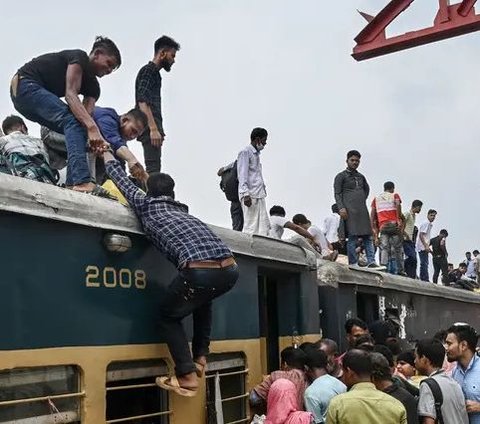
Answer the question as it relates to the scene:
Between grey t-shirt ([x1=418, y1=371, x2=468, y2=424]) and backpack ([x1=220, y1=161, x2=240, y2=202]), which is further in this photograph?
backpack ([x1=220, y1=161, x2=240, y2=202])

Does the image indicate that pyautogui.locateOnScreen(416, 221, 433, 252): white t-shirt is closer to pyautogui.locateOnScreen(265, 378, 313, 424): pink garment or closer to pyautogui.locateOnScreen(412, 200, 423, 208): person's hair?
pyautogui.locateOnScreen(412, 200, 423, 208): person's hair

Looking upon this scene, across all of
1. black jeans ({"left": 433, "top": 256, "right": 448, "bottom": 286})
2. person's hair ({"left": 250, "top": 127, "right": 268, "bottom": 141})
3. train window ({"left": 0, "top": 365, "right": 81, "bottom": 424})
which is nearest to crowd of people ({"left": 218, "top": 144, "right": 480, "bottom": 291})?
person's hair ({"left": 250, "top": 127, "right": 268, "bottom": 141})

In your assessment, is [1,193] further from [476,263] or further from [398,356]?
[476,263]

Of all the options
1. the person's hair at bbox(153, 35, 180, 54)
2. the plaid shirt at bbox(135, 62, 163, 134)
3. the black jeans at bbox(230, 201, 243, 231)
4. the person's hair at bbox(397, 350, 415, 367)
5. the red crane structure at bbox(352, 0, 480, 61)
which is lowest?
the person's hair at bbox(397, 350, 415, 367)

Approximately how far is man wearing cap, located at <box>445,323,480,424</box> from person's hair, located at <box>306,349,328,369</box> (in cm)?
76

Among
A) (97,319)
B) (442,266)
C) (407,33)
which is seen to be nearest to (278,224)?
(407,33)

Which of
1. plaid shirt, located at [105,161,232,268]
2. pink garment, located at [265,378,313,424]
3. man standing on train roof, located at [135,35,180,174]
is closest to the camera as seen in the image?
plaid shirt, located at [105,161,232,268]

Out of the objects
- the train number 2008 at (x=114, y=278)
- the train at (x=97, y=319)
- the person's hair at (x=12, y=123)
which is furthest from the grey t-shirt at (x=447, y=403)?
the person's hair at (x=12, y=123)

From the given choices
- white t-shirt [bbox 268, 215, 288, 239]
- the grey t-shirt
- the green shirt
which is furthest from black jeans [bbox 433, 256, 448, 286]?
the green shirt

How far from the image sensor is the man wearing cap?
465 centimetres

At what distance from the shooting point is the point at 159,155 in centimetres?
602

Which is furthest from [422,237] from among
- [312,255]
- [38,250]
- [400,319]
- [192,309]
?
[38,250]

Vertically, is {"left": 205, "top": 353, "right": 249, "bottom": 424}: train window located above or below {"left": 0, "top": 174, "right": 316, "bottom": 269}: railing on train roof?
below

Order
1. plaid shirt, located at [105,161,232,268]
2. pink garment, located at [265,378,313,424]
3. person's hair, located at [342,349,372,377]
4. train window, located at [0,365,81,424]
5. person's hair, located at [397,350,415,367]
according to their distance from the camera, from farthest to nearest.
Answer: person's hair, located at [397,350,415,367] < pink garment, located at [265,378,313,424] < person's hair, located at [342,349,372,377] < plaid shirt, located at [105,161,232,268] < train window, located at [0,365,81,424]
